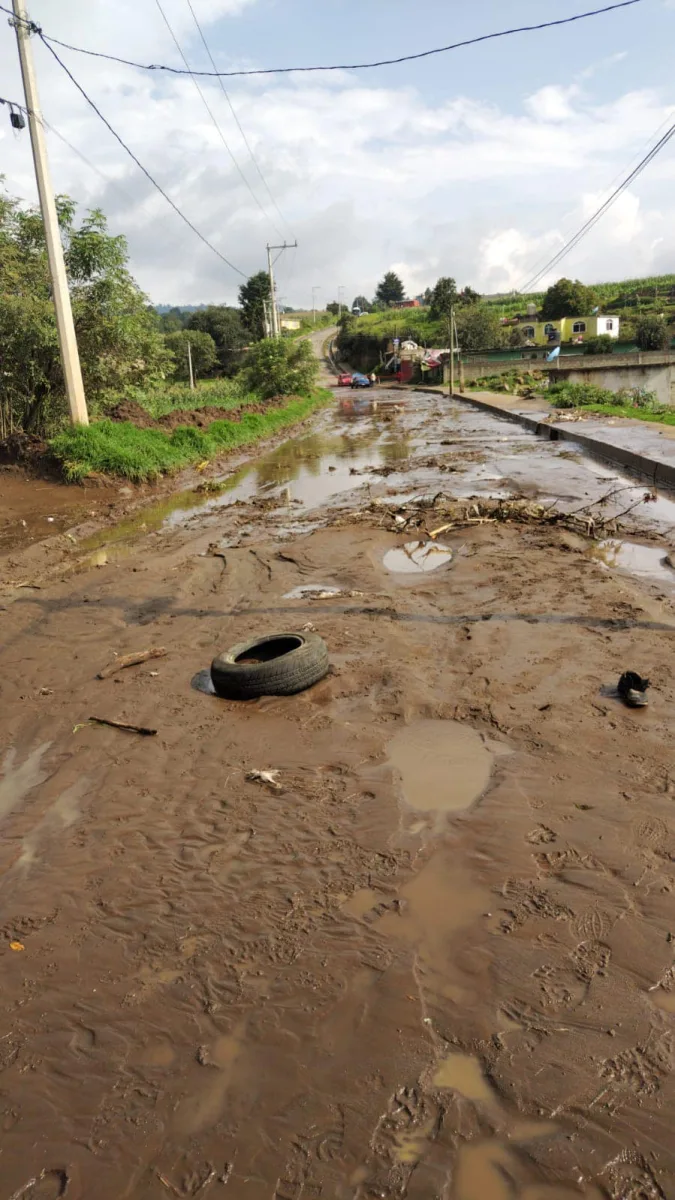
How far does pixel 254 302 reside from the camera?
268 feet

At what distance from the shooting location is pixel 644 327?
6412 centimetres

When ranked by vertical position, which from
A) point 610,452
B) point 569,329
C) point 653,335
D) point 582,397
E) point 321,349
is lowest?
point 610,452

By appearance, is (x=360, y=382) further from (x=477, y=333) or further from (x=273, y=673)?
(x=273, y=673)

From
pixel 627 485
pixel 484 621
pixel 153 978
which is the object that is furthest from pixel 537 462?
pixel 153 978

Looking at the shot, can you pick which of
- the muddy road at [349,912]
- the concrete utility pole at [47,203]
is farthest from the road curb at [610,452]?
the concrete utility pole at [47,203]

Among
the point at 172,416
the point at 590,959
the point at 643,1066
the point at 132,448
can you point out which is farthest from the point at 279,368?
the point at 643,1066

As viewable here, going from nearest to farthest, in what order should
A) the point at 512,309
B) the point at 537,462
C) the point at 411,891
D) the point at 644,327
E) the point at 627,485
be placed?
1. the point at 411,891
2. the point at 627,485
3. the point at 537,462
4. the point at 644,327
5. the point at 512,309

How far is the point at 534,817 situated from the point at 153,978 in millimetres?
2004

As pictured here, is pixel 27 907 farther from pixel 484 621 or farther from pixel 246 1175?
pixel 484 621

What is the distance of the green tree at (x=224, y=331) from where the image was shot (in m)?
79.5

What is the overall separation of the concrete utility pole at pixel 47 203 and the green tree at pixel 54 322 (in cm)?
122

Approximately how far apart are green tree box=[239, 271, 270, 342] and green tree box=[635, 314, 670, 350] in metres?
38.9

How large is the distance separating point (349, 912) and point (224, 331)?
85.9m

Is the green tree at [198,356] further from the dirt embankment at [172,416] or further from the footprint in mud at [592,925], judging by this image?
the footprint in mud at [592,925]
